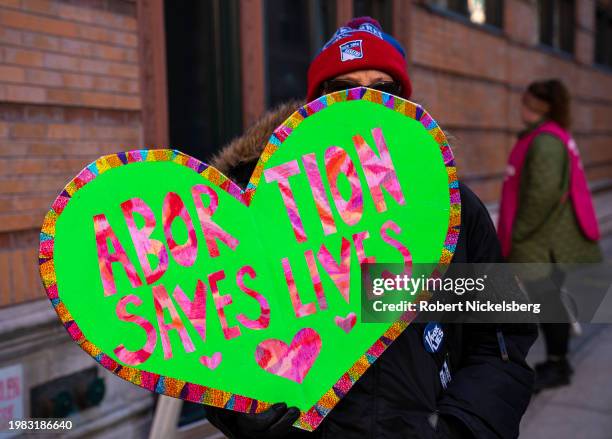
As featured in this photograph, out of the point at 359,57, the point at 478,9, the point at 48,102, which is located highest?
the point at 478,9

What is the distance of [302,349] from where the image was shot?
56.7 inches

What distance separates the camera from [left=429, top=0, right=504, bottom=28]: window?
7173 millimetres

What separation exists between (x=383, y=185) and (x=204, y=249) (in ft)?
1.42

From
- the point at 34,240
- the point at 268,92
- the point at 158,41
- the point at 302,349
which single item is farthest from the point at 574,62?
the point at 302,349

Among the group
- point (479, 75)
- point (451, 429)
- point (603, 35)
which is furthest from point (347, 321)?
point (603, 35)

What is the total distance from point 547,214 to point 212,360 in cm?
287

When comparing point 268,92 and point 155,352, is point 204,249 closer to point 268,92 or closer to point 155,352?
point 155,352

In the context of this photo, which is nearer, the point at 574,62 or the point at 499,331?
the point at 499,331

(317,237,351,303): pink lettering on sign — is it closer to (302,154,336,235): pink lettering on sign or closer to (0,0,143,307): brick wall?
(302,154,336,235): pink lettering on sign

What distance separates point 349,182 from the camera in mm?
1454

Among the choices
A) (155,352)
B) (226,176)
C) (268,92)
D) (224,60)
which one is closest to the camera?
(155,352)

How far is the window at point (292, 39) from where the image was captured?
4.75m

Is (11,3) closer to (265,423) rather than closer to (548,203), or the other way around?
(265,423)

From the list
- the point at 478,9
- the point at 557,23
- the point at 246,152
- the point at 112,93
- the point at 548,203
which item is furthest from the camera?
the point at 557,23
